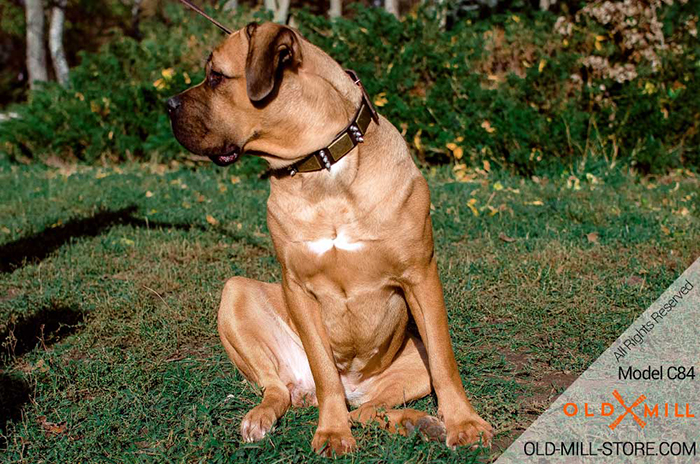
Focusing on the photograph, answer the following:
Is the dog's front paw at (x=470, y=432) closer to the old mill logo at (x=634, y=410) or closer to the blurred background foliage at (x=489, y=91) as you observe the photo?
the old mill logo at (x=634, y=410)

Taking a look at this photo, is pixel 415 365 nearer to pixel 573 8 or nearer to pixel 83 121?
pixel 573 8

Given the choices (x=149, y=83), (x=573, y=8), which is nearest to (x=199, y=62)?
(x=149, y=83)

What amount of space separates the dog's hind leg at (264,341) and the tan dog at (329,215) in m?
0.20

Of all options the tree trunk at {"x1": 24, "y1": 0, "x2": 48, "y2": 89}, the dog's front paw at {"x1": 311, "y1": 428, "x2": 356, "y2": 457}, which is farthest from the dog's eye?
the tree trunk at {"x1": 24, "y1": 0, "x2": 48, "y2": 89}

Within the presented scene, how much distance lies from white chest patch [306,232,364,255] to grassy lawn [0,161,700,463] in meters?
0.78

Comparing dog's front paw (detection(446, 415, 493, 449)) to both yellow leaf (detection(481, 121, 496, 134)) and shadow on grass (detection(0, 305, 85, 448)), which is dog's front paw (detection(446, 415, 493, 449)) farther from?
yellow leaf (detection(481, 121, 496, 134))

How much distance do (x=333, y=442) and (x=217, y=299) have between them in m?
2.11

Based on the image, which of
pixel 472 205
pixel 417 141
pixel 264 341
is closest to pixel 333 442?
pixel 264 341

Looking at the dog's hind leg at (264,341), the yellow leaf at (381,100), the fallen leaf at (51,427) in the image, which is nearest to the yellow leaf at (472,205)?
the yellow leaf at (381,100)

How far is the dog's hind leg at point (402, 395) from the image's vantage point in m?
2.86

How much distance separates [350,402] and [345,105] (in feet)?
4.76

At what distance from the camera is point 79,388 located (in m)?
3.50

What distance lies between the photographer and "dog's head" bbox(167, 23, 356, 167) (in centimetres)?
288

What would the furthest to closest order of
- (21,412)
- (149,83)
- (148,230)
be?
(149,83)
(148,230)
(21,412)
